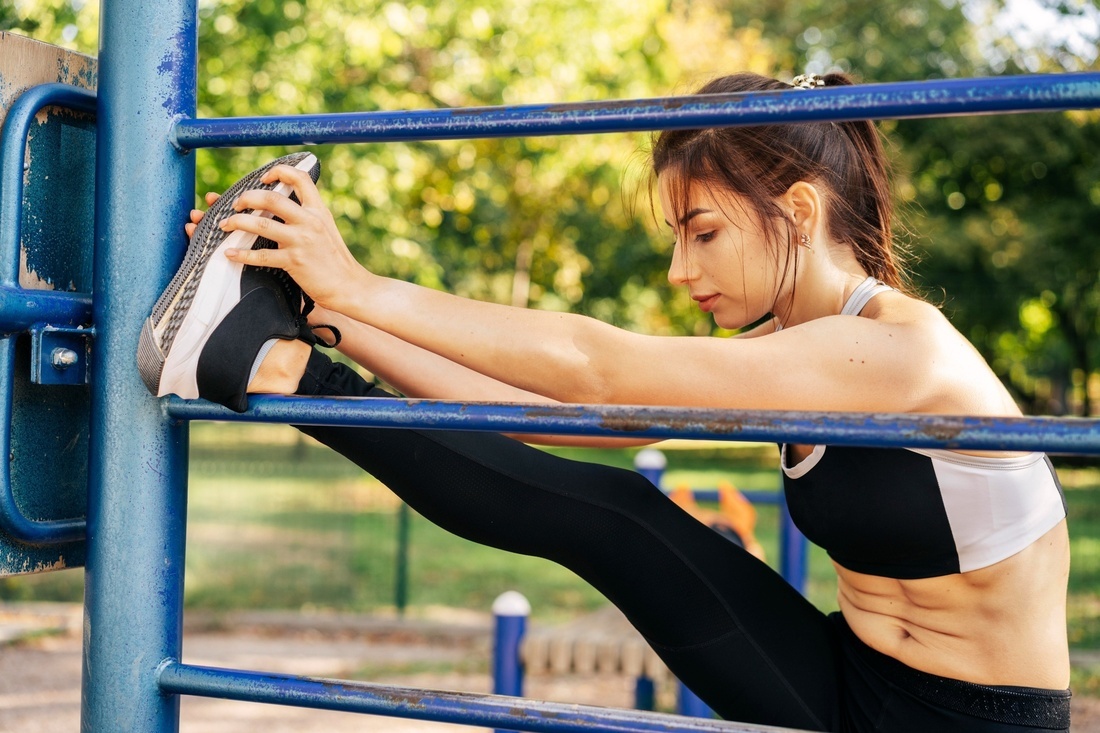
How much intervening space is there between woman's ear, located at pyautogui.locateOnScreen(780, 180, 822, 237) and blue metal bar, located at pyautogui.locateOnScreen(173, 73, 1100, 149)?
0.54 m

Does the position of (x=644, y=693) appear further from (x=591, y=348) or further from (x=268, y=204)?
(x=268, y=204)

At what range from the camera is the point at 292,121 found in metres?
1.25

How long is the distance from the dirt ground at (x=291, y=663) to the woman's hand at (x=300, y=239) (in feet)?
11.3

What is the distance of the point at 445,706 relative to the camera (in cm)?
115

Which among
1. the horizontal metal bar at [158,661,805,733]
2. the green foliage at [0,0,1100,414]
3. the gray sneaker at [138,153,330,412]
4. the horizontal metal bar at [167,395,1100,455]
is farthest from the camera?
the green foliage at [0,0,1100,414]

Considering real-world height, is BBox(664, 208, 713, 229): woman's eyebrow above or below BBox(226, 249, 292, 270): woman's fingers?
above

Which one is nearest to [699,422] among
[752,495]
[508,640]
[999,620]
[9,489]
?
[999,620]

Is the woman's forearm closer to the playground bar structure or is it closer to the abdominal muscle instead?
the playground bar structure

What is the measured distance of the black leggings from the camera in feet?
4.85

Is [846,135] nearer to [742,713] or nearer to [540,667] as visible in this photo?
[742,713]

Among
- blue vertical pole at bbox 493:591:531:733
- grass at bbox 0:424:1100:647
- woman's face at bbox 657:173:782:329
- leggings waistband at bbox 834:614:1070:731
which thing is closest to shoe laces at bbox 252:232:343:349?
woman's face at bbox 657:173:782:329

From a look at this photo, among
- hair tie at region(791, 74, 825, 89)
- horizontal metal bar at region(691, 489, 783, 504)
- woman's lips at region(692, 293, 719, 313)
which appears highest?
hair tie at region(791, 74, 825, 89)

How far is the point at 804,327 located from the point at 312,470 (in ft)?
24.3

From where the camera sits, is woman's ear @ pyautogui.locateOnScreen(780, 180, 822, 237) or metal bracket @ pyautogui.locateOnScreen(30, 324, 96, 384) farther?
woman's ear @ pyautogui.locateOnScreen(780, 180, 822, 237)
